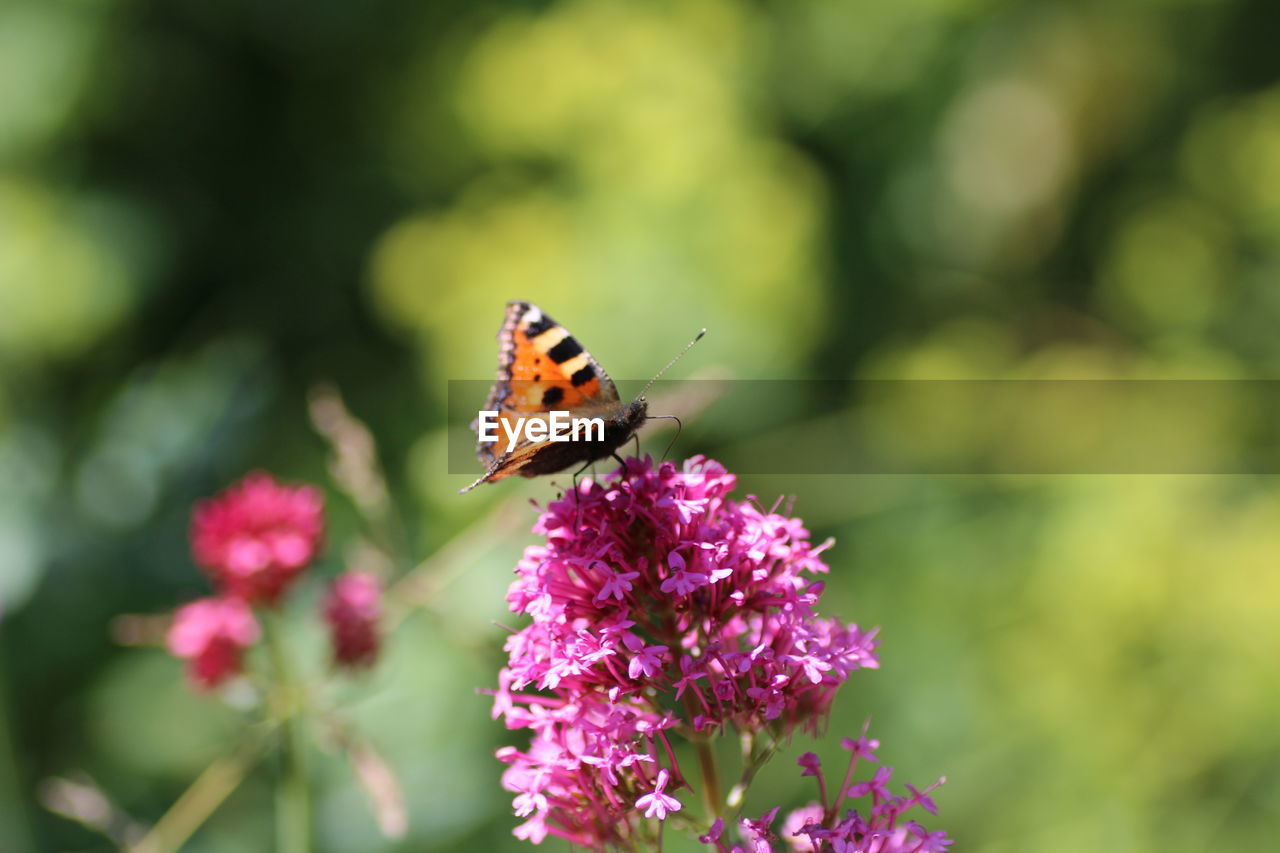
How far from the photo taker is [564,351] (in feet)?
5.84

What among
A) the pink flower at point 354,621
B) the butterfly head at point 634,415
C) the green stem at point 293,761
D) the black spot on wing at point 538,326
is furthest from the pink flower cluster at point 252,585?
the butterfly head at point 634,415

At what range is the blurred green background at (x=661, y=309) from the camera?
3029 mm

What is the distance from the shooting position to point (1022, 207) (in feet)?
19.9

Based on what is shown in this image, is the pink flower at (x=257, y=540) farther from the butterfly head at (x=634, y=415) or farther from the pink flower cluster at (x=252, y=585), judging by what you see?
the butterfly head at (x=634, y=415)

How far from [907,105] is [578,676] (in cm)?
417

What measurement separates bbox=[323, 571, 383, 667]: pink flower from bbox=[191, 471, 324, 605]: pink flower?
0.12m

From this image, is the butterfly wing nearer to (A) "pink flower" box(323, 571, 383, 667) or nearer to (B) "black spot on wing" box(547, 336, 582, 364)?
(B) "black spot on wing" box(547, 336, 582, 364)

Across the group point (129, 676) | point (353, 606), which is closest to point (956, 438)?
point (353, 606)

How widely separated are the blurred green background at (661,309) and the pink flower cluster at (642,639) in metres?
0.90

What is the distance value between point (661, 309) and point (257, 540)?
72.9 inches

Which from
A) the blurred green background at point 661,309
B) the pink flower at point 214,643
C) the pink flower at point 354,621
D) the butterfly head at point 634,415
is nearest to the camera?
the butterfly head at point 634,415

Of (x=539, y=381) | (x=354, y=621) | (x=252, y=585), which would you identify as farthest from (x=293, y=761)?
(x=539, y=381)

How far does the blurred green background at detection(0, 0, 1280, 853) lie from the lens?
3.03m

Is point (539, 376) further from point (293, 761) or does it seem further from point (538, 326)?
point (293, 761)
